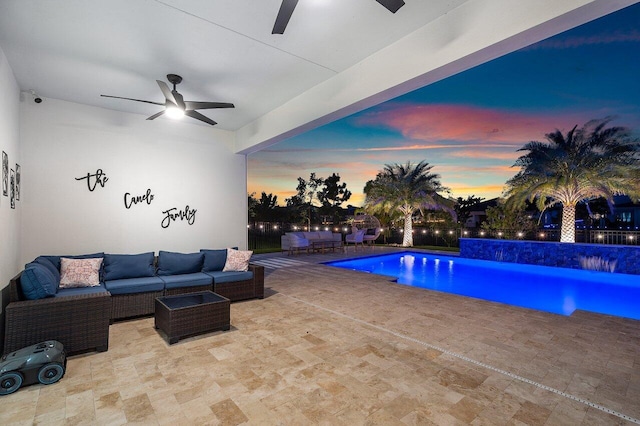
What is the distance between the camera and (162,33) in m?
3.38

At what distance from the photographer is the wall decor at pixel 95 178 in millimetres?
5270

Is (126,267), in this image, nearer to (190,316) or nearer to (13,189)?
(13,189)

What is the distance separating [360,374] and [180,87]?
15.9ft

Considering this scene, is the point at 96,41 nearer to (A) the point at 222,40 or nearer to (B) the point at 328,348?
(A) the point at 222,40

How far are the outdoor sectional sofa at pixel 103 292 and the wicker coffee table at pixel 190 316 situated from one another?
552 mm

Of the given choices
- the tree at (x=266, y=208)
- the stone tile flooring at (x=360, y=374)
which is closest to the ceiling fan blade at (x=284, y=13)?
the stone tile flooring at (x=360, y=374)

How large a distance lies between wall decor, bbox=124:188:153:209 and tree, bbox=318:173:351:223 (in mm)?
14425

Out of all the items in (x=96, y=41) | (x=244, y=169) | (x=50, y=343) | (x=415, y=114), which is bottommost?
(x=50, y=343)

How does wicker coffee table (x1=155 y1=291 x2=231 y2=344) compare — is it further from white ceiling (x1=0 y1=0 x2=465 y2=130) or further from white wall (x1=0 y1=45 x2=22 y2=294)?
white ceiling (x1=0 y1=0 x2=465 y2=130)

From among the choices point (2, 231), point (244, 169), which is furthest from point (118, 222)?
point (244, 169)

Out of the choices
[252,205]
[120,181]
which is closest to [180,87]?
[120,181]

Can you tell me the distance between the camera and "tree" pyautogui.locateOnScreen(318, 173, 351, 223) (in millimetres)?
20156

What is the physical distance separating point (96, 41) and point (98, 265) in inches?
117

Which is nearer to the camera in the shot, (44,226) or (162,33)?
(162,33)
